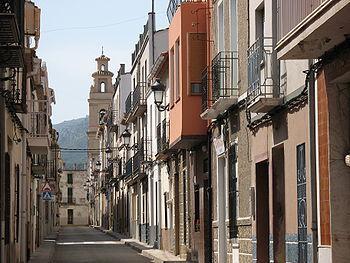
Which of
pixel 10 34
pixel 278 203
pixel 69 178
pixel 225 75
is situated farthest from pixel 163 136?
pixel 69 178

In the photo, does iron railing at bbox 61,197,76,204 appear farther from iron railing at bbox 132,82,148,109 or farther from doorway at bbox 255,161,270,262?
doorway at bbox 255,161,270,262

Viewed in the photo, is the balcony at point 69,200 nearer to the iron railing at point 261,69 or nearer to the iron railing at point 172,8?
the iron railing at point 172,8

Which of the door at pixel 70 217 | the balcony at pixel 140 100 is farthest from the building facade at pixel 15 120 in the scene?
the door at pixel 70 217

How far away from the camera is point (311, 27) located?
1007 cm

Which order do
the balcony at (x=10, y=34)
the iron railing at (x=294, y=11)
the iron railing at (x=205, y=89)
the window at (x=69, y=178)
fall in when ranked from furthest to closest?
the window at (x=69, y=178), the iron railing at (x=205, y=89), the balcony at (x=10, y=34), the iron railing at (x=294, y=11)

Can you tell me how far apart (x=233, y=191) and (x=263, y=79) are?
174 inches

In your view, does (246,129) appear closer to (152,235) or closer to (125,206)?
(152,235)

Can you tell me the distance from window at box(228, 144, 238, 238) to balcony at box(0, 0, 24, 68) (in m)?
4.67

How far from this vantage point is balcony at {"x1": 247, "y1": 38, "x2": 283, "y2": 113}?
14086 mm

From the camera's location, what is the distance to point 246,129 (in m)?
17.0

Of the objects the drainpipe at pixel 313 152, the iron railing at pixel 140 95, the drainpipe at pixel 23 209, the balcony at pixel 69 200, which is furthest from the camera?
the balcony at pixel 69 200

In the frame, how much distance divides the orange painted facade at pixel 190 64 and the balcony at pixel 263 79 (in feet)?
20.4

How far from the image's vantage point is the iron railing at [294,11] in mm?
10672

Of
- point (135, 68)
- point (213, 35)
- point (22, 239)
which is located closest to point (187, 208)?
point (22, 239)
